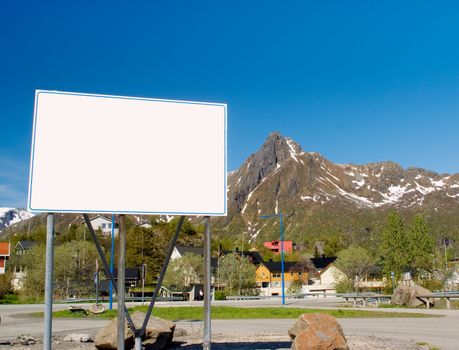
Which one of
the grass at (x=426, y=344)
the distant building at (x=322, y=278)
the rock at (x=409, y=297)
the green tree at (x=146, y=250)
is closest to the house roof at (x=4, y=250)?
the green tree at (x=146, y=250)

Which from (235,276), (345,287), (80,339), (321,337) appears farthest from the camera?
(235,276)

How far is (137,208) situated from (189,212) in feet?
3.76

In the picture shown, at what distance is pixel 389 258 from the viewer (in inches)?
2960

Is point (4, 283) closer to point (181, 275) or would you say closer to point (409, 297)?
point (181, 275)

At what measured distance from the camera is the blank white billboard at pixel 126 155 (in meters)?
11.0

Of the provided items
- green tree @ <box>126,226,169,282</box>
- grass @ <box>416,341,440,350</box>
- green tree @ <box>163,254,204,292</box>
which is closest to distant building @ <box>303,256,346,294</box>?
green tree @ <box>126,226,169,282</box>

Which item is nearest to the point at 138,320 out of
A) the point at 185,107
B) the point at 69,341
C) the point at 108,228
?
the point at 69,341

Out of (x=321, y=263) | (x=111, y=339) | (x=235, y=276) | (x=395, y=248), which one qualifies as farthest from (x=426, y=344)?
(x=321, y=263)

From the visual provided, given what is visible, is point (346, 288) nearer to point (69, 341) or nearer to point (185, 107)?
point (69, 341)

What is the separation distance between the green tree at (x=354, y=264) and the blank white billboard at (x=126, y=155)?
237 feet

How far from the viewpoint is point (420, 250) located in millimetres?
74312

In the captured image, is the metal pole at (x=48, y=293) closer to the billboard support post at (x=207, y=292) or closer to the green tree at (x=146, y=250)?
the billboard support post at (x=207, y=292)

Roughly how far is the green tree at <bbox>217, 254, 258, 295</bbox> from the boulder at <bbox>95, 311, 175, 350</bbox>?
5601cm

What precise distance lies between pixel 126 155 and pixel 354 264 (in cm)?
7434
